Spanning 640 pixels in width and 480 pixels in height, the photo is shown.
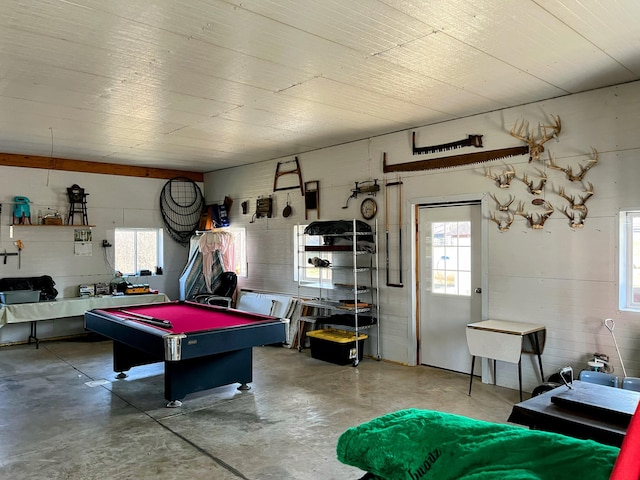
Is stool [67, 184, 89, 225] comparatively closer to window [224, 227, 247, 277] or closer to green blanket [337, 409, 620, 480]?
window [224, 227, 247, 277]

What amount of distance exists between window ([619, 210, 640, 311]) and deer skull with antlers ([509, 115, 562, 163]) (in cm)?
96

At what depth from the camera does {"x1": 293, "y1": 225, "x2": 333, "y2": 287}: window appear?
727 cm

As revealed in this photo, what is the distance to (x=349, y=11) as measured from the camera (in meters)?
2.87

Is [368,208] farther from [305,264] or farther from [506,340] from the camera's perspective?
[506,340]

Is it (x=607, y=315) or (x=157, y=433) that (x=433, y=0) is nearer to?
(x=607, y=315)

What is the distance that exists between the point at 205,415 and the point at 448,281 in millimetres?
3071

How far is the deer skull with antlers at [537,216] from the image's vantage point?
473 cm

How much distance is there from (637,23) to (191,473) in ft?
13.6

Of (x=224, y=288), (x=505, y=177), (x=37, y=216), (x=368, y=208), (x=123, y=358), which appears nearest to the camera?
(x=505, y=177)

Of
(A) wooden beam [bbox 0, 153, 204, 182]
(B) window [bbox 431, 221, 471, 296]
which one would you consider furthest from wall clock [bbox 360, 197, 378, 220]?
(A) wooden beam [bbox 0, 153, 204, 182]

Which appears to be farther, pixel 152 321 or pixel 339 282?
pixel 339 282

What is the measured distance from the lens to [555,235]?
15.4ft

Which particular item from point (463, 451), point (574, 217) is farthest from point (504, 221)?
point (463, 451)

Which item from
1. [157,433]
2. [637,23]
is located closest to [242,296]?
[157,433]
